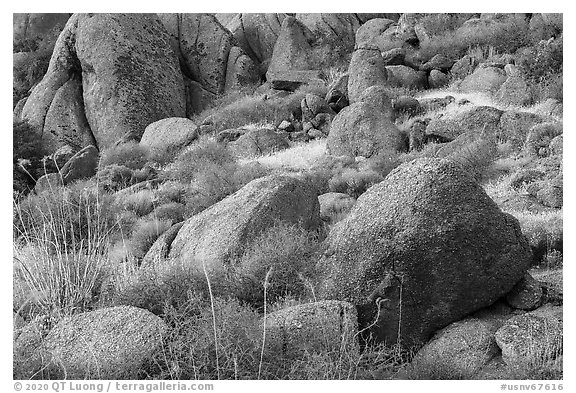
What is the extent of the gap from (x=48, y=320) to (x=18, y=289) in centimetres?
86

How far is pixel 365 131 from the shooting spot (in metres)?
18.6

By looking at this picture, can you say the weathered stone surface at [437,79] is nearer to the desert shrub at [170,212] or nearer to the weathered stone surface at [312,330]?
the desert shrub at [170,212]

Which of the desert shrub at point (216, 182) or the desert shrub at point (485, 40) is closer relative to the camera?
the desert shrub at point (216, 182)

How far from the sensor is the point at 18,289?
8.04 metres

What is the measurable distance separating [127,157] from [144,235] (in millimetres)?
11555

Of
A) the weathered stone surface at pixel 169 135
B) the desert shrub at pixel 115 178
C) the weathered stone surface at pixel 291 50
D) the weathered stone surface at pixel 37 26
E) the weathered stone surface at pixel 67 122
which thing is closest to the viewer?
the desert shrub at pixel 115 178

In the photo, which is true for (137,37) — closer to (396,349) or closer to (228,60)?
(228,60)

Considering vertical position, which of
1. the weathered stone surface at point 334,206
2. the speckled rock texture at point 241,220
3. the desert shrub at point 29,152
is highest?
the speckled rock texture at point 241,220

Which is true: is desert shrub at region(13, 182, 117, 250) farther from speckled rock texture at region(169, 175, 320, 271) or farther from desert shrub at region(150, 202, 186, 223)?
speckled rock texture at region(169, 175, 320, 271)

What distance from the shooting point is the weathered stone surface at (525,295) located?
7121 mm

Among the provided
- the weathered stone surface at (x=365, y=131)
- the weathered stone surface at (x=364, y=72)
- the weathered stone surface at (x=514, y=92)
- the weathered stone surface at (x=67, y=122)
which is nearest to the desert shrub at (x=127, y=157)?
the weathered stone surface at (x=67, y=122)

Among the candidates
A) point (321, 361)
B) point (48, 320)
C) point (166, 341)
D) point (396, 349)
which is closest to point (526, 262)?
point (396, 349)

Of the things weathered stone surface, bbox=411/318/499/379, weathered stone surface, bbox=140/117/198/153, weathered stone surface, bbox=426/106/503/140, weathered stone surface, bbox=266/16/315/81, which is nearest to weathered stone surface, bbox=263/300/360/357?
weathered stone surface, bbox=411/318/499/379

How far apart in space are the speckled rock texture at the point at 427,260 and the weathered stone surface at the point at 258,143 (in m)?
13.2
